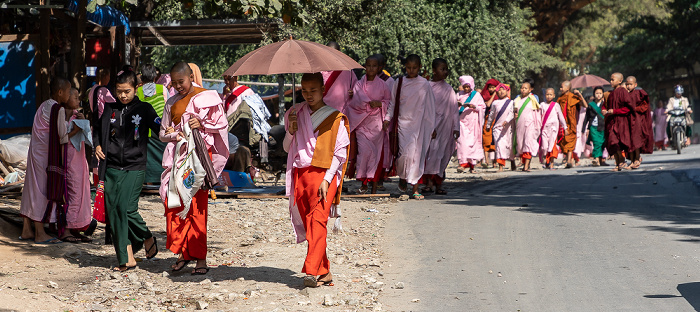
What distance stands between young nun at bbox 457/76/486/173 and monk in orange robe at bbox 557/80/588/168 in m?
1.96

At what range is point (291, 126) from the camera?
6566 millimetres

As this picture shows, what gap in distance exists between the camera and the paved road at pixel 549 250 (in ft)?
19.7

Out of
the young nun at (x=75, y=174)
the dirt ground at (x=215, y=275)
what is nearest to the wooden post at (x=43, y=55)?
the dirt ground at (x=215, y=275)

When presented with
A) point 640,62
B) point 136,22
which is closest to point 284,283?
point 136,22

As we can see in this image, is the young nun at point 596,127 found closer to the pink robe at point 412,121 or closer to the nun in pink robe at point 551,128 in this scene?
the nun in pink robe at point 551,128

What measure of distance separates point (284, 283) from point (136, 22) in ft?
28.9

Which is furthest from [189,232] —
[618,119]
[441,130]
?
[618,119]

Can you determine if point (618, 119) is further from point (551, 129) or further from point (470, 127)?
point (470, 127)

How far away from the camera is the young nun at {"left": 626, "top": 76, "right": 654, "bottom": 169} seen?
54.8 feet

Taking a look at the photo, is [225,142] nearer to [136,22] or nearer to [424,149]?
[424,149]

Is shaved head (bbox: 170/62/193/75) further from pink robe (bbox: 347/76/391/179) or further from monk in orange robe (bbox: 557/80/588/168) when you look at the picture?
monk in orange robe (bbox: 557/80/588/168)

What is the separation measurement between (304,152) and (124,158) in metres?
1.70

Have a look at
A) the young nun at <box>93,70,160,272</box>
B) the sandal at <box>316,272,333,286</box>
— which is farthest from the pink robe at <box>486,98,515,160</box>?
the sandal at <box>316,272,333,286</box>

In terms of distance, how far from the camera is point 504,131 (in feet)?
60.8
